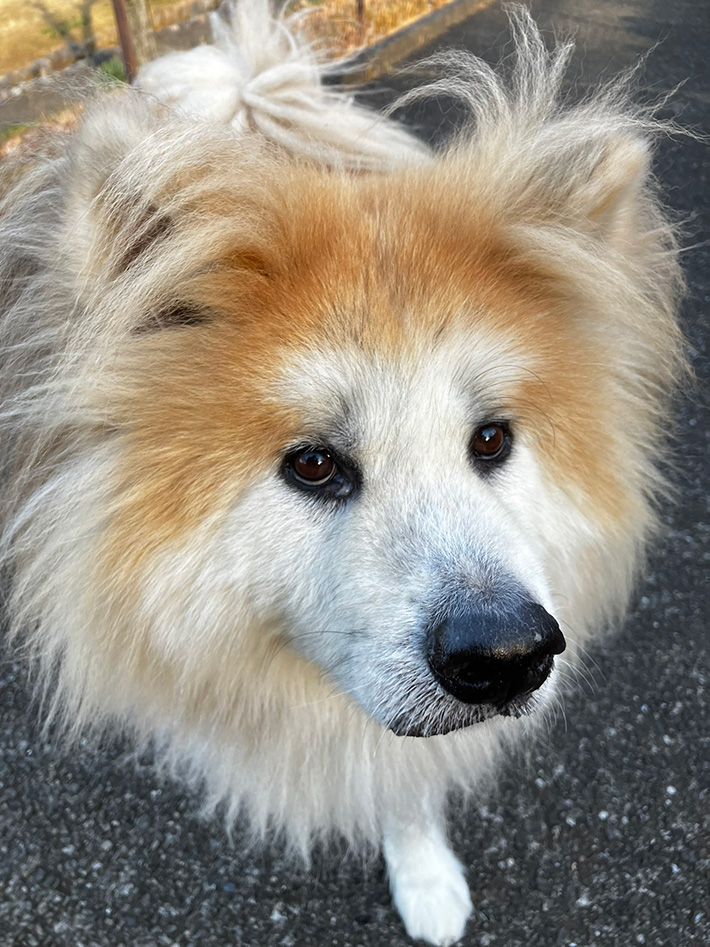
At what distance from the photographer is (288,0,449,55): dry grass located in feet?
17.4

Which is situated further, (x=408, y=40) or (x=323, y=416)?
(x=408, y=40)

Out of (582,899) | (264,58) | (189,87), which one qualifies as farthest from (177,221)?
(582,899)

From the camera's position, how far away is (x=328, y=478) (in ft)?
4.53

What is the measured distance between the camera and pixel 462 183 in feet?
5.18

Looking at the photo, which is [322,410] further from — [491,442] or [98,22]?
[98,22]

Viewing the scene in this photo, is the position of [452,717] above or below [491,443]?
below

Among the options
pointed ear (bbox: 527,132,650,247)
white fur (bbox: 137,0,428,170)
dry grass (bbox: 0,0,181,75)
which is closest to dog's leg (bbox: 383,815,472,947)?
pointed ear (bbox: 527,132,650,247)

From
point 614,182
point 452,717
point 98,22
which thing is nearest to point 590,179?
point 614,182

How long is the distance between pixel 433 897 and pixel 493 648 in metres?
1.05

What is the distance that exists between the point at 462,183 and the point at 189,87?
96cm

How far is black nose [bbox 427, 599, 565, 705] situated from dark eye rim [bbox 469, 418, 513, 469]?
1.05ft

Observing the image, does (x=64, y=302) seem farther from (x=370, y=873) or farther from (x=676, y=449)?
(x=676, y=449)

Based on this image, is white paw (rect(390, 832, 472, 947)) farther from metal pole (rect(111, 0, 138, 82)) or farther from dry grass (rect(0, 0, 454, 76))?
dry grass (rect(0, 0, 454, 76))

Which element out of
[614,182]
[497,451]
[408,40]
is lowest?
[497,451]
